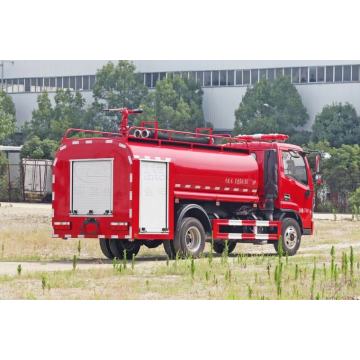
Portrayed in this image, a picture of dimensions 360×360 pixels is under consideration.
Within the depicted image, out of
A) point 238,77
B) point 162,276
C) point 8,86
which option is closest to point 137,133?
point 162,276

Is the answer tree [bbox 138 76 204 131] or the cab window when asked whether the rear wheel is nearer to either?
the cab window

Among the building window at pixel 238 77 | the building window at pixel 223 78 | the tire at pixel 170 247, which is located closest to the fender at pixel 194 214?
the tire at pixel 170 247

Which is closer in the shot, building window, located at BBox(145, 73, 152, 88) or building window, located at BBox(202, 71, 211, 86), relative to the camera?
building window, located at BBox(202, 71, 211, 86)

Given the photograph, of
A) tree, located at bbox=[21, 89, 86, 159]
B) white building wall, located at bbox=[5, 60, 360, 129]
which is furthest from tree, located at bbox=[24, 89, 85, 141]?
white building wall, located at bbox=[5, 60, 360, 129]

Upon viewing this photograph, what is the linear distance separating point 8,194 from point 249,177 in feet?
129

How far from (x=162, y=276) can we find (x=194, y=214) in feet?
19.8

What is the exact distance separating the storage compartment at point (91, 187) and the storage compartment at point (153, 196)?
0.69 metres

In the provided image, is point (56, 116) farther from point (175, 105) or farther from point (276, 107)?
point (276, 107)

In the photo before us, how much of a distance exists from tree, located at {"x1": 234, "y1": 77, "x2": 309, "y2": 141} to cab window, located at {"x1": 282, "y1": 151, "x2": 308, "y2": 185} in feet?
155

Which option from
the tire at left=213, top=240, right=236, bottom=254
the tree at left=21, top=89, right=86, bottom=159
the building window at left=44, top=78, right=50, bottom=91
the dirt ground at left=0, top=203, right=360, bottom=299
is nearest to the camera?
the dirt ground at left=0, top=203, right=360, bottom=299

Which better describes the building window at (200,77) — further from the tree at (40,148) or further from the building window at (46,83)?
the tree at (40,148)

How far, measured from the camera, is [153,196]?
77.8ft

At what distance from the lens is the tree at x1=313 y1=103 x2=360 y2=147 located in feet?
239

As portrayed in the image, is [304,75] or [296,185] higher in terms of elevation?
[304,75]
